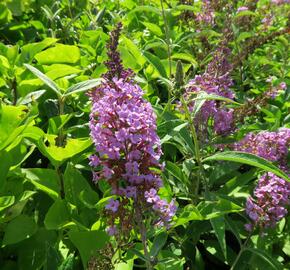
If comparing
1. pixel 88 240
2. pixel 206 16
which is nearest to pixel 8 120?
pixel 88 240

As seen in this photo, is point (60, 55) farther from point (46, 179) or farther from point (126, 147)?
point (126, 147)

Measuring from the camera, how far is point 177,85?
170 centimetres

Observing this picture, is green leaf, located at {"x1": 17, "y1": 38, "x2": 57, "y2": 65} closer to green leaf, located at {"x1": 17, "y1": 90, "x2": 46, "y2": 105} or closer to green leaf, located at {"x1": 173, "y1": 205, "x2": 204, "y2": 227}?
green leaf, located at {"x1": 17, "y1": 90, "x2": 46, "y2": 105}

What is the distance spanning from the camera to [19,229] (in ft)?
5.62

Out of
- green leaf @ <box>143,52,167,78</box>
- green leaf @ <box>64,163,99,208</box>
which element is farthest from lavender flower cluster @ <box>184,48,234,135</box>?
green leaf @ <box>64,163,99,208</box>

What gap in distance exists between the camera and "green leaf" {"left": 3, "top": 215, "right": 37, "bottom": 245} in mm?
1698

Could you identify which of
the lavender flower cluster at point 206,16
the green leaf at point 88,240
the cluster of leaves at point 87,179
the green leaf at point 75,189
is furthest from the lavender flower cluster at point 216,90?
the lavender flower cluster at point 206,16

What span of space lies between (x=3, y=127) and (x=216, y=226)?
893 millimetres

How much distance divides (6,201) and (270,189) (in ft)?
3.25

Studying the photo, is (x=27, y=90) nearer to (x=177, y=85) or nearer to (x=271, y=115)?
(x=177, y=85)

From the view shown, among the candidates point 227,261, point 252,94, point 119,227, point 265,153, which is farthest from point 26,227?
point 252,94

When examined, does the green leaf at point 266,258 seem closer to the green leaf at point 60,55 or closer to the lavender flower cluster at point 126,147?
the lavender flower cluster at point 126,147

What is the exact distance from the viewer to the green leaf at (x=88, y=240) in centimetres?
161

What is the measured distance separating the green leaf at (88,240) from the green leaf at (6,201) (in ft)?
0.77
